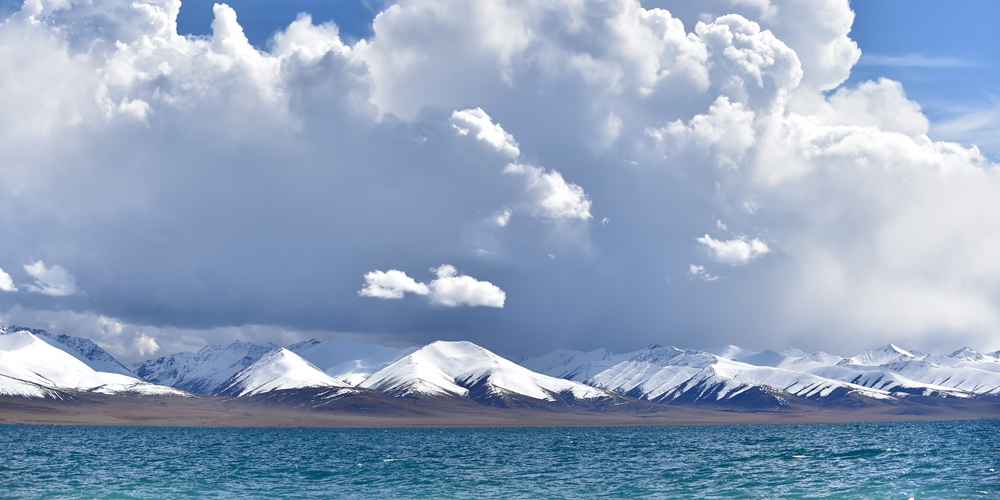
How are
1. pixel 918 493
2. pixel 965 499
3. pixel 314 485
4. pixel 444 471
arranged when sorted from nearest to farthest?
pixel 965 499 < pixel 918 493 < pixel 314 485 < pixel 444 471

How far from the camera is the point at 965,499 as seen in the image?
82.1m

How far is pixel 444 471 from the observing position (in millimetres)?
126438

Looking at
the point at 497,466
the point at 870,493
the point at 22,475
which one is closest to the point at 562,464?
the point at 497,466

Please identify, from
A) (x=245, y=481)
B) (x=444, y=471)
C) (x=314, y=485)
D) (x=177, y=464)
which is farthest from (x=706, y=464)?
(x=177, y=464)

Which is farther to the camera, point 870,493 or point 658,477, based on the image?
point 658,477

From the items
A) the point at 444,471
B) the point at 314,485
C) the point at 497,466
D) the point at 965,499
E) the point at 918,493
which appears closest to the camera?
the point at 965,499

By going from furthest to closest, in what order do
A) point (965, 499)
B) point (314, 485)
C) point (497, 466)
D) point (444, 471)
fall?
point (497, 466) → point (444, 471) → point (314, 485) → point (965, 499)

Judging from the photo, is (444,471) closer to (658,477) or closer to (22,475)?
(658,477)

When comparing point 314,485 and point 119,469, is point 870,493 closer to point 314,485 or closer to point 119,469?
point 314,485

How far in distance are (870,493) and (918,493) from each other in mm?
4798

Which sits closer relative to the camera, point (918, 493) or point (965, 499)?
point (965, 499)

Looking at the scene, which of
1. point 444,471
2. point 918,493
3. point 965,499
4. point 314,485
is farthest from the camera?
point 444,471

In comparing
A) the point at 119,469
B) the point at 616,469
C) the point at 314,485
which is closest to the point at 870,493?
the point at 616,469

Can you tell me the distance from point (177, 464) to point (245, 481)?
124 feet
